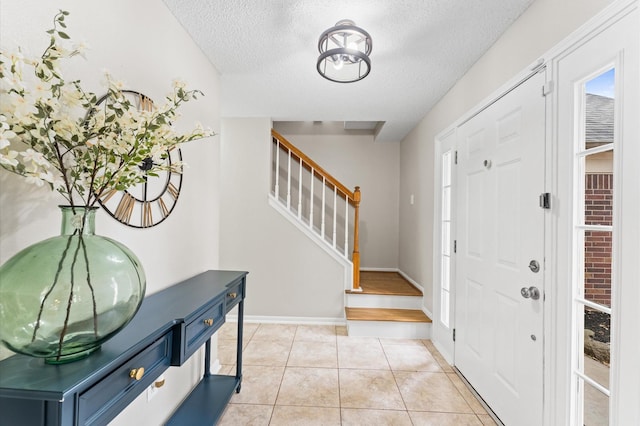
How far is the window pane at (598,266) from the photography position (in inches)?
49.4

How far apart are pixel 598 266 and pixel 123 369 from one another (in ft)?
6.17

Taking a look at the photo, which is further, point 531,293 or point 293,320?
point 293,320

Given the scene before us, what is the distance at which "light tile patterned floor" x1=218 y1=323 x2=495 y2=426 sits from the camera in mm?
1993

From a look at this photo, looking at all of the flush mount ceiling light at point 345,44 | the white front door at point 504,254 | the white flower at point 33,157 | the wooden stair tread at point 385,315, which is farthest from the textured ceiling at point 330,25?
the wooden stair tread at point 385,315

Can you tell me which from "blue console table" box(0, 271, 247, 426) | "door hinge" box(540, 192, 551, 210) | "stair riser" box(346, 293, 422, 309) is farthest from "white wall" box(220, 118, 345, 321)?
"door hinge" box(540, 192, 551, 210)

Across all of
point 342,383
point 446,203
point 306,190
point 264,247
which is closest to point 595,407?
point 342,383

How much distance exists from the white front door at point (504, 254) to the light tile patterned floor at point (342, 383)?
0.29 m

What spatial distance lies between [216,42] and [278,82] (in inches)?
28.1

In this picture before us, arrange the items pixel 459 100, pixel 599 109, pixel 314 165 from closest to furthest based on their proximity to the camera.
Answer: pixel 599 109
pixel 459 100
pixel 314 165

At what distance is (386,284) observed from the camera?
13.3 feet

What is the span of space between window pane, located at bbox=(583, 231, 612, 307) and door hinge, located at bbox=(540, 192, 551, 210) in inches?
8.7

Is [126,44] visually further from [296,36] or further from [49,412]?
[49,412]

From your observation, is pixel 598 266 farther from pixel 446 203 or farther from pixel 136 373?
pixel 136 373

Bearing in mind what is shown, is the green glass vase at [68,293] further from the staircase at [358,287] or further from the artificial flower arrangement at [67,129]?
the staircase at [358,287]
